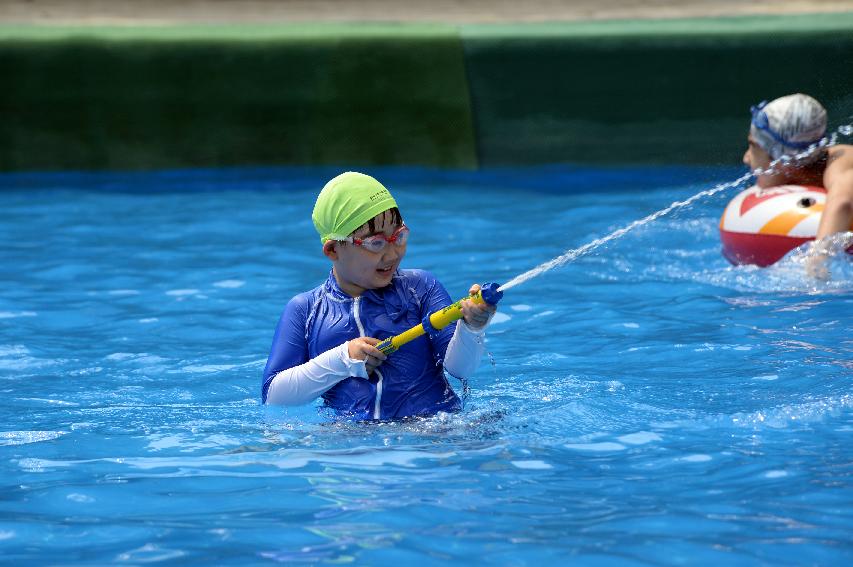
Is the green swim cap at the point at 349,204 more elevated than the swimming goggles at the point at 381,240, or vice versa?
the green swim cap at the point at 349,204

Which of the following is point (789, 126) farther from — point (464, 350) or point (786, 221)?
point (464, 350)

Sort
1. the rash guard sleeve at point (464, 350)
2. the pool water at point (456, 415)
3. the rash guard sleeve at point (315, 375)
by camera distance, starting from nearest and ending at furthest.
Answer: the pool water at point (456, 415) < the rash guard sleeve at point (464, 350) < the rash guard sleeve at point (315, 375)

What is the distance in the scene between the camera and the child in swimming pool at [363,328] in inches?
173

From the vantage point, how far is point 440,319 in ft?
13.6

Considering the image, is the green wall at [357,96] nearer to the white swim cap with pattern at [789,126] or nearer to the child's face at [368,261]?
the white swim cap with pattern at [789,126]

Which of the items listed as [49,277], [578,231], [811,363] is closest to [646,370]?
[811,363]

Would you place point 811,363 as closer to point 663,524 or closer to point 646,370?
point 646,370

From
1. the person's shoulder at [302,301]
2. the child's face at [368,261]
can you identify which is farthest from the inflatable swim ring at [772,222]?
the person's shoulder at [302,301]

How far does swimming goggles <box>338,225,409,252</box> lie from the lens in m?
4.38

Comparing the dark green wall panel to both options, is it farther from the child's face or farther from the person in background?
the child's face

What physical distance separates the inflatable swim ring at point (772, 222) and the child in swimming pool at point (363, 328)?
2.93 m

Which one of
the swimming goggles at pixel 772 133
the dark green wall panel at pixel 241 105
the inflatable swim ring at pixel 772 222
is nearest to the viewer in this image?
the inflatable swim ring at pixel 772 222

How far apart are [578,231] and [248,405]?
12.3ft

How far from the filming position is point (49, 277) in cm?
760
